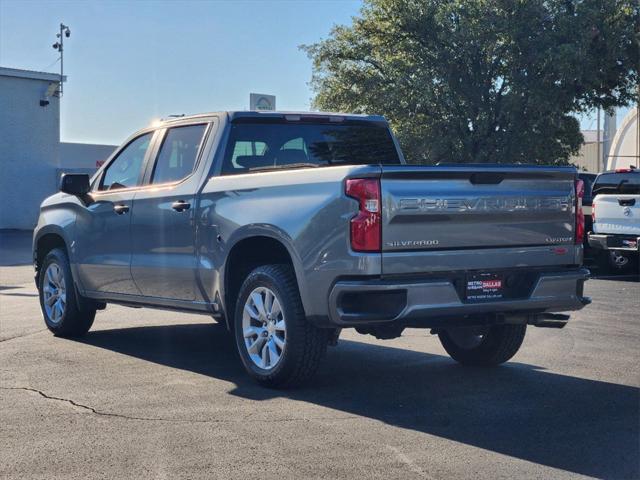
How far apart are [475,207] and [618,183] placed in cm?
1020

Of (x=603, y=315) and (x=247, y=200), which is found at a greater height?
(x=247, y=200)

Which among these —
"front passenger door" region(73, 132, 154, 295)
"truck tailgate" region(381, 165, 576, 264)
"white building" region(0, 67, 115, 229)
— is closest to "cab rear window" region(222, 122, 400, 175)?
"front passenger door" region(73, 132, 154, 295)

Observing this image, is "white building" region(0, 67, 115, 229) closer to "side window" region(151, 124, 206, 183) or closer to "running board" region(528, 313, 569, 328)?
"side window" region(151, 124, 206, 183)

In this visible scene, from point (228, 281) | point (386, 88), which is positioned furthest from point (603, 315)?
point (386, 88)

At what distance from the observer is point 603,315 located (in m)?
10.8

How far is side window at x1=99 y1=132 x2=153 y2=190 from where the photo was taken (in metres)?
8.52

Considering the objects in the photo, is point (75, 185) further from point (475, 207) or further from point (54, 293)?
point (475, 207)

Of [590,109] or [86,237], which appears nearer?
[86,237]

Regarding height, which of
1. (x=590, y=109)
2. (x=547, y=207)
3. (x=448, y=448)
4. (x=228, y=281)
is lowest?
(x=448, y=448)

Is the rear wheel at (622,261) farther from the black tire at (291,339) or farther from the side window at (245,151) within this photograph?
the black tire at (291,339)

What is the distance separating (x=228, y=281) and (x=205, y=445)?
211 cm

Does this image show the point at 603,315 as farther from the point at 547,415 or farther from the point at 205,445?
the point at 205,445

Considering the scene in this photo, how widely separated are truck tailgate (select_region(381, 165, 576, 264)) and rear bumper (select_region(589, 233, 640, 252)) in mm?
9054

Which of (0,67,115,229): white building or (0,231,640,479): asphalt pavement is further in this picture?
(0,67,115,229): white building
